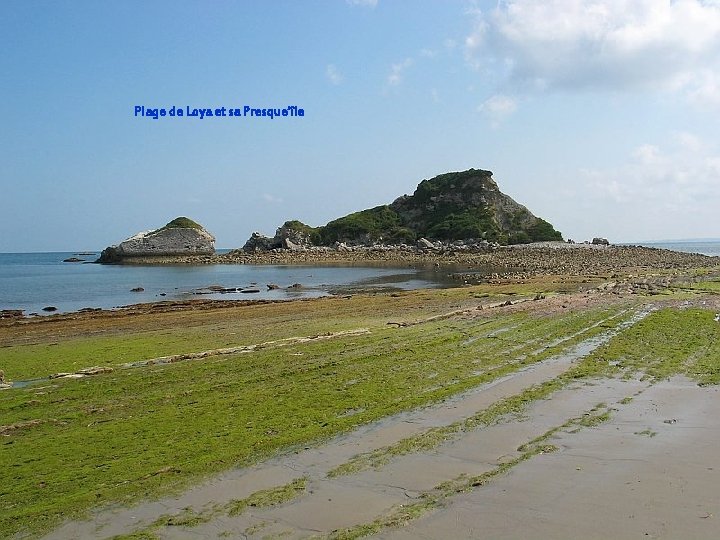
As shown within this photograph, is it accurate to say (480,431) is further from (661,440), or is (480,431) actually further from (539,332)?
(539,332)

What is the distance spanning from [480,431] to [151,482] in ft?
17.7

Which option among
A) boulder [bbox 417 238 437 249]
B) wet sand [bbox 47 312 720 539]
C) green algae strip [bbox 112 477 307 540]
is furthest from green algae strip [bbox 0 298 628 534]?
boulder [bbox 417 238 437 249]

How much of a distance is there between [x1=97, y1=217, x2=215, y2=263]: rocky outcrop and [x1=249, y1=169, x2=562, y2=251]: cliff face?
40.9 ft

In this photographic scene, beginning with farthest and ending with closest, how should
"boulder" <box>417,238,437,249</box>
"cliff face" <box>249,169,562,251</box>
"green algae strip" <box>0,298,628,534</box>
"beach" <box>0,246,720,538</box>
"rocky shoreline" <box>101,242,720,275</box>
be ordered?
1. "cliff face" <box>249,169,562,251</box>
2. "boulder" <box>417,238,437,249</box>
3. "rocky shoreline" <box>101,242,720,275</box>
4. "green algae strip" <box>0,298,628,534</box>
5. "beach" <box>0,246,720,538</box>

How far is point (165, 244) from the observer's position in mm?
144625

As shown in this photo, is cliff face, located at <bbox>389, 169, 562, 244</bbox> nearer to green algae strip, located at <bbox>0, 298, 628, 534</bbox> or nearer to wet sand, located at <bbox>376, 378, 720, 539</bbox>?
green algae strip, located at <bbox>0, 298, 628, 534</bbox>

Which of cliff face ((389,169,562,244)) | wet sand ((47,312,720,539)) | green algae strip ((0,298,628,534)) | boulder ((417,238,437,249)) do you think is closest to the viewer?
wet sand ((47,312,720,539))

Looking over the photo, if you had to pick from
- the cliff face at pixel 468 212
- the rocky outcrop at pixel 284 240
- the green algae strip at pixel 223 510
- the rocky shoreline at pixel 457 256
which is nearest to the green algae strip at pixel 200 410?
the green algae strip at pixel 223 510

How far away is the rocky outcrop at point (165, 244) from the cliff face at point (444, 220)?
12.5 meters

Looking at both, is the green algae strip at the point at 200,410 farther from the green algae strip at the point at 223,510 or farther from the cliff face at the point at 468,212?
the cliff face at the point at 468,212

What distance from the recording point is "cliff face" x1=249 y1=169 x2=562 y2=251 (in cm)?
13962

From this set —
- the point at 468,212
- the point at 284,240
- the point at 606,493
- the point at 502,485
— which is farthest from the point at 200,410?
the point at 468,212

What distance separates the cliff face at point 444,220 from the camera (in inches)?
5497

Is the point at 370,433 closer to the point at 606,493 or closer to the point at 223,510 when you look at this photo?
the point at 223,510
